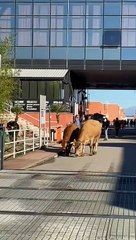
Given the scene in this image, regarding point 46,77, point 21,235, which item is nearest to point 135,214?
point 21,235

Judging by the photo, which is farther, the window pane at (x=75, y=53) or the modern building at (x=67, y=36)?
the window pane at (x=75, y=53)

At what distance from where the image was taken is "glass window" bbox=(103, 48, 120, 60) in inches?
2219

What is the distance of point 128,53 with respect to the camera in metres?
56.4

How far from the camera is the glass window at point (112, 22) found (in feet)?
186

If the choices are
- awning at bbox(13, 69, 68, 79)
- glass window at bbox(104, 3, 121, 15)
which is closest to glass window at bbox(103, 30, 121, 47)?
glass window at bbox(104, 3, 121, 15)

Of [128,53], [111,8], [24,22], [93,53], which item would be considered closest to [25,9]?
[24,22]

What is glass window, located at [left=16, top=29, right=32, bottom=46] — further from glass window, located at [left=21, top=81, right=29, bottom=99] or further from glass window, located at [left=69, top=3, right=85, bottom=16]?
glass window, located at [left=69, top=3, right=85, bottom=16]

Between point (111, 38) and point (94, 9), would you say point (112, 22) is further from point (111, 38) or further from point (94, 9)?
point (94, 9)

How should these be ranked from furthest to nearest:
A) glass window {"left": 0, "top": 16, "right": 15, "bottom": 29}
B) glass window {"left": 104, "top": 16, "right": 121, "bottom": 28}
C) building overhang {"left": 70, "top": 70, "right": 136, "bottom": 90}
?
building overhang {"left": 70, "top": 70, "right": 136, "bottom": 90} → glass window {"left": 0, "top": 16, "right": 15, "bottom": 29} → glass window {"left": 104, "top": 16, "right": 121, "bottom": 28}

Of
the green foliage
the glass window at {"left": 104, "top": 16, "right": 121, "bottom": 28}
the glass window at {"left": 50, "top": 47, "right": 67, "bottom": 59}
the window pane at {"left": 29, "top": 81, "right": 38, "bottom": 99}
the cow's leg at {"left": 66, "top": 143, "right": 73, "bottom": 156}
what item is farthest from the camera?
the glass window at {"left": 104, "top": 16, "right": 121, "bottom": 28}

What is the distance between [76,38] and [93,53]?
251 cm

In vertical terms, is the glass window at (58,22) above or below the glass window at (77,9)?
below

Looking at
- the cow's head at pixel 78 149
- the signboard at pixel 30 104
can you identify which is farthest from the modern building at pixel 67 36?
the cow's head at pixel 78 149

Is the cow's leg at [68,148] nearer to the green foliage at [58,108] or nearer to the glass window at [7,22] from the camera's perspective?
the green foliage at [58,108]
